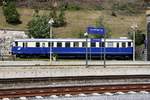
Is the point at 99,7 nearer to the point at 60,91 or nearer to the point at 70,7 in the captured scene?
the point at 70,7

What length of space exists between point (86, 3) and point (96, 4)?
2374mm

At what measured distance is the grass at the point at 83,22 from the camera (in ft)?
302

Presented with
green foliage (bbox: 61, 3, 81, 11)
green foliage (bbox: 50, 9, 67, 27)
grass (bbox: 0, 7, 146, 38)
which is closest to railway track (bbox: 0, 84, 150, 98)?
grass (bbox: 0, 7, 146, 38)

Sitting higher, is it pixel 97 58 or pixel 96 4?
pixel 96 4

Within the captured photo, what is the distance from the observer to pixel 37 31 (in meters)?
79.4

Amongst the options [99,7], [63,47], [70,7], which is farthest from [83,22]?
[63,47]

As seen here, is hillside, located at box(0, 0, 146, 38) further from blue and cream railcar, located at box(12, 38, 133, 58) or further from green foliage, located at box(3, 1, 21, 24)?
blue and cream railcar, located at box(12, 38, 133, 58)

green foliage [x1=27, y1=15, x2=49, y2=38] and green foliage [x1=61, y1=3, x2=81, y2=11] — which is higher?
green foliage [x1=61, y1=3, x2=81, y2=11]

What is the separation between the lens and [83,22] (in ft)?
322

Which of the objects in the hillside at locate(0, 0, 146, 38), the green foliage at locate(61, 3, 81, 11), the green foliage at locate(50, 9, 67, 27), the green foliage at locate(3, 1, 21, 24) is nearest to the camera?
the green foliage at locate(3, 1, 21, 24)

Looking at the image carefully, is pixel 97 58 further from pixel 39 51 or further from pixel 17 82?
pixel 17 82

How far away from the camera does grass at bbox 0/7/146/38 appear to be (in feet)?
302

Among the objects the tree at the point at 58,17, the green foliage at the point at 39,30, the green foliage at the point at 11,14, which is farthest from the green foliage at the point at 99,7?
the green foliage at the point at 39,30

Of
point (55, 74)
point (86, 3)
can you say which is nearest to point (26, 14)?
point (86, 3)
